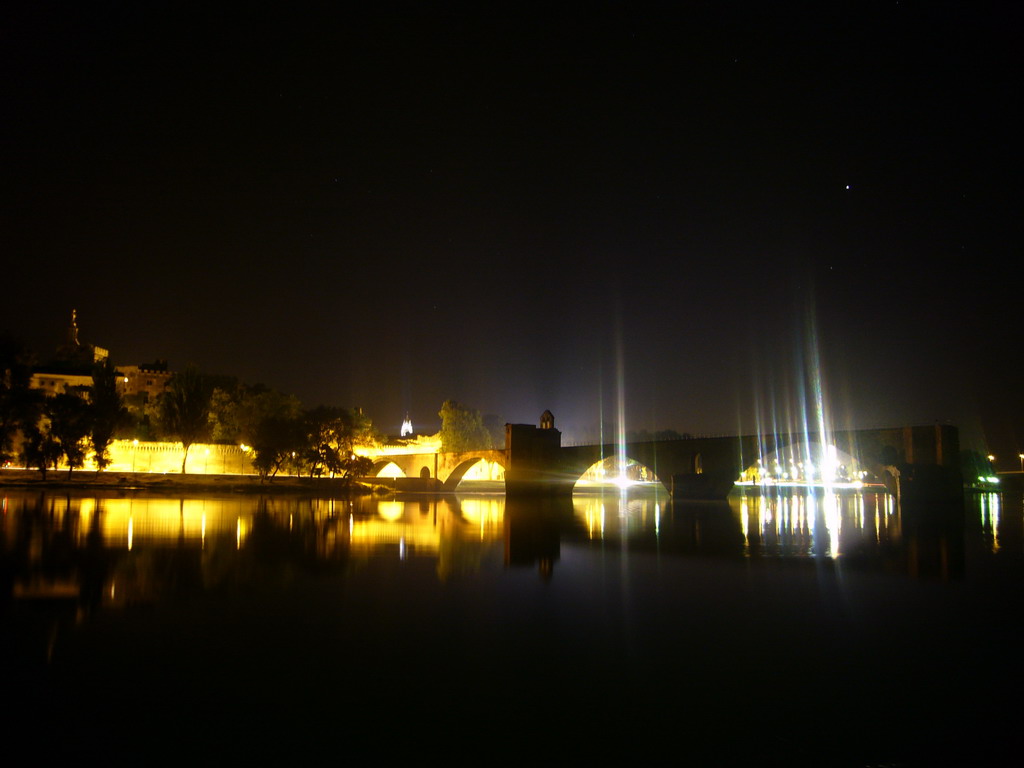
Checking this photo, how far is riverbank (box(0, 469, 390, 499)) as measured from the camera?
44.4 m

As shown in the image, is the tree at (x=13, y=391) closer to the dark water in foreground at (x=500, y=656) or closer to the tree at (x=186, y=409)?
the tree at (x=186, y=409)

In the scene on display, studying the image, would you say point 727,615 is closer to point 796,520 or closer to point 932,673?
point 932,673

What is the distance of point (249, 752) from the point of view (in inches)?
223

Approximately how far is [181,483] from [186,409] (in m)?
9.91

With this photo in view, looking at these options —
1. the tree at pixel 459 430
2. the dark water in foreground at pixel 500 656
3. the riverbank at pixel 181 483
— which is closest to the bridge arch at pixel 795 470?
the tree at pixel 459 430

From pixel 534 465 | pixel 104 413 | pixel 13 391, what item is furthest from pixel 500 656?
pixel 534 465

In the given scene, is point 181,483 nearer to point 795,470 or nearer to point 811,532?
point 811,532

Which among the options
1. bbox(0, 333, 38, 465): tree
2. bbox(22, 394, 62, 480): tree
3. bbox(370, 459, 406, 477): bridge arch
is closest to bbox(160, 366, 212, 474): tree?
bbox(22, 394, 62, 480): tree

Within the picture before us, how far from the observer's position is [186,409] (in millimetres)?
57312

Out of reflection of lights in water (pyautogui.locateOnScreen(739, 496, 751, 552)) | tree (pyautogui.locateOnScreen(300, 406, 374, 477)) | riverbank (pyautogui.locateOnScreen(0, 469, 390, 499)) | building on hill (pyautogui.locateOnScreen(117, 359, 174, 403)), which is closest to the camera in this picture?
reflection of lights in water (pyautogui.locateOnScreen(739, 496, 751, 552))

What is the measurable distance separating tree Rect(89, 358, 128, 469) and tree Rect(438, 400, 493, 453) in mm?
36268

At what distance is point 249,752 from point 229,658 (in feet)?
8.31

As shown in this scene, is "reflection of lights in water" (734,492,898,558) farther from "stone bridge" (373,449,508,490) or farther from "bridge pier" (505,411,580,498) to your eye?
"stone bridge" (373,449,508,490)

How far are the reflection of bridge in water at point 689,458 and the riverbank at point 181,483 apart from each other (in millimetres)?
14247
